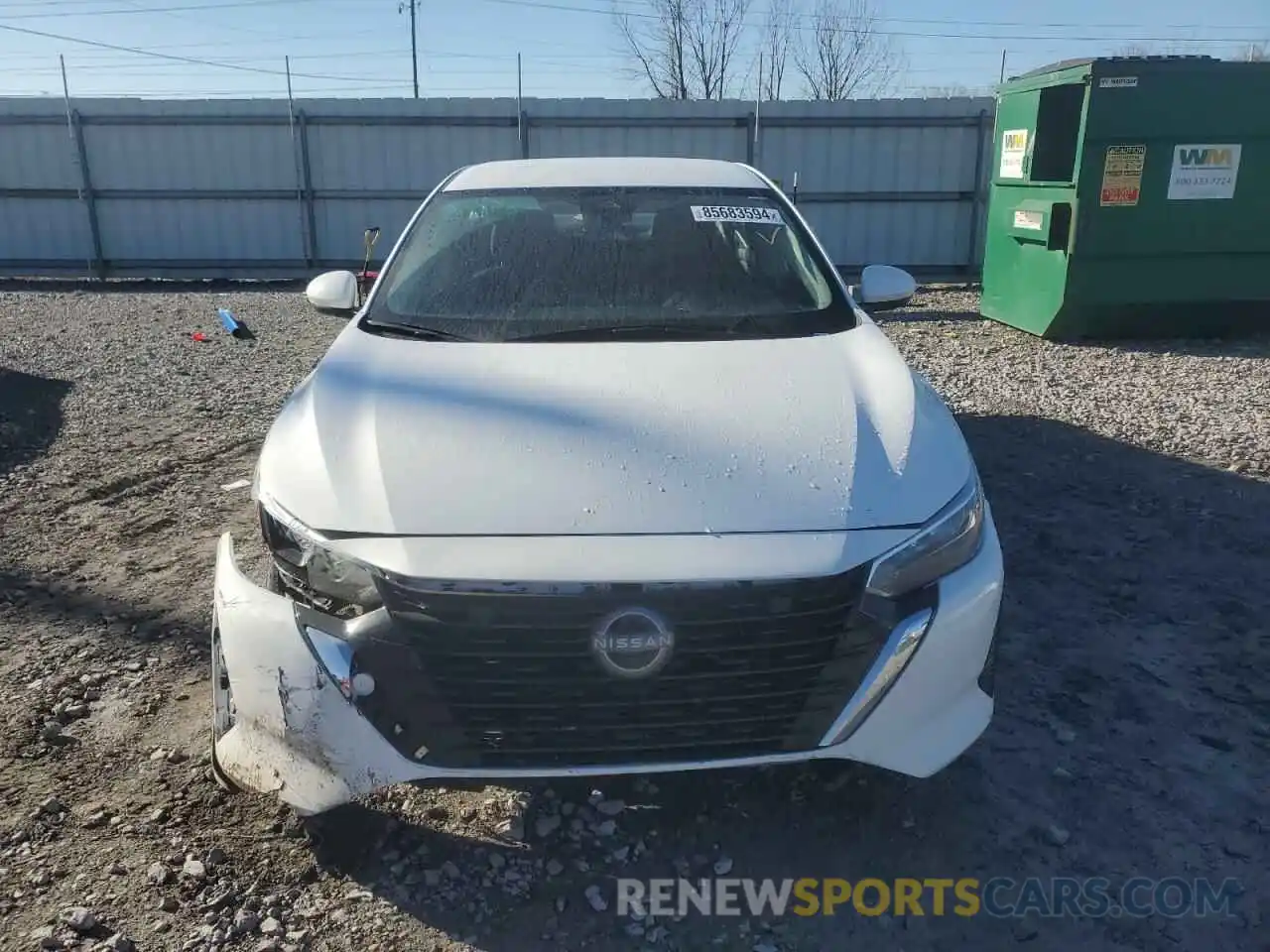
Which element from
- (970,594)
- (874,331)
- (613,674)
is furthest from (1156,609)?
(613,674)

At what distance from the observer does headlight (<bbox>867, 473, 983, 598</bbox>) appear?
208cm

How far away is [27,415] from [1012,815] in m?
6.26

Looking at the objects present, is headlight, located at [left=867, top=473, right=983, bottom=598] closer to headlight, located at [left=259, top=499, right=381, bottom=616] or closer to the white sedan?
the white sedan

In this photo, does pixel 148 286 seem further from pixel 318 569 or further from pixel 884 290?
pixel 318 569

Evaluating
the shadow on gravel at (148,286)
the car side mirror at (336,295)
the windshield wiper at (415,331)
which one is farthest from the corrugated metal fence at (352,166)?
the windshield wiper at (415,331)

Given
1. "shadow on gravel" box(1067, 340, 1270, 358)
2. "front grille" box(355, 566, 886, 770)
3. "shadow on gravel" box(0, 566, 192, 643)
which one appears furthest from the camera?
"shadow on gravel" box(1067, 340, 1270, 358)

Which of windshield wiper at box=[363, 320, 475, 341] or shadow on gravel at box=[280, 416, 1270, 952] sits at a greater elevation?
windshield wiper at box=[363, 320, 475, 341]

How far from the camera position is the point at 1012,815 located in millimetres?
2521

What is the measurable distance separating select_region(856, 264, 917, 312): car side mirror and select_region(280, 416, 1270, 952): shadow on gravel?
126 cm

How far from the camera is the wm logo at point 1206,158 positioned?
797 cm

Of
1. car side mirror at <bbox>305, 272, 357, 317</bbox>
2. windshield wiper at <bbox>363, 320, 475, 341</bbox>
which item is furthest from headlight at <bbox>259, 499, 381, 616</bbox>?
car side mirror at <bbox>305, 272, 357, 317</bbox>

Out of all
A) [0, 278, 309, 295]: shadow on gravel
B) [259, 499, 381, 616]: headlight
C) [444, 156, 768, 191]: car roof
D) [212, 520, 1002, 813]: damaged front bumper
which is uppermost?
[444, 156, 768, 191]: car roof

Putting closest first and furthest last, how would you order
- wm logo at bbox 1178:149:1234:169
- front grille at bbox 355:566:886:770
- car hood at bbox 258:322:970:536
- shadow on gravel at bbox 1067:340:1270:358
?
front grille at bbox 355:566:886:770
car hood at bbox 258:322:970:536
wm logo at bbox 1178:149:1234:169
shadow on gravel at bbox 1067:340:1270:358

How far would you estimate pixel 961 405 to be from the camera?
6.64 m
